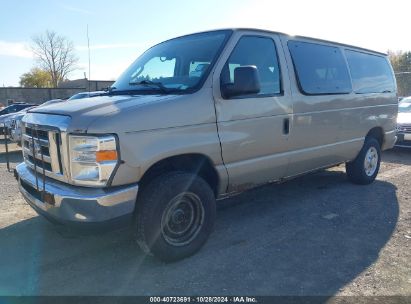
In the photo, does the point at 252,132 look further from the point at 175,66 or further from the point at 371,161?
the point at 371,161

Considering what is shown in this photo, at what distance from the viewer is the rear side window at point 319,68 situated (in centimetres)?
473

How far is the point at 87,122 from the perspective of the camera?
9.92ft

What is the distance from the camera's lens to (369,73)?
20.4ft

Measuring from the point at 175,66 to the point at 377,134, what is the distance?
415 cm

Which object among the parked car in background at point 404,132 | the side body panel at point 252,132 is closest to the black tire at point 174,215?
the side body panel at point 252,132

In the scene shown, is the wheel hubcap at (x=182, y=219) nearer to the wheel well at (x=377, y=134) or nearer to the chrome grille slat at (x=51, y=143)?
the chrome grille slat at (x=51, y=143)

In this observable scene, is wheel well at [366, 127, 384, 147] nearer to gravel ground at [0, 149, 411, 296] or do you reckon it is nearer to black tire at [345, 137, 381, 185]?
black tire at [345, 137, 381, 185]

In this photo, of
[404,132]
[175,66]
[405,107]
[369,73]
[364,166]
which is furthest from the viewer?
[405,107]

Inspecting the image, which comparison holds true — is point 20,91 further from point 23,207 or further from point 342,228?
point 342,228

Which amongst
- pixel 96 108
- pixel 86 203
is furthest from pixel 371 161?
pixel 86 203

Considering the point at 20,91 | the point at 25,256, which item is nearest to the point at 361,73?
the point at 25,256

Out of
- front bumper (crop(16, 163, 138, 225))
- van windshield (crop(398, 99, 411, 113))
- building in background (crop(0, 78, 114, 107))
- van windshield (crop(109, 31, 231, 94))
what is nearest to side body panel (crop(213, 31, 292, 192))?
van windshield (crop(109, 31, 231, 94))

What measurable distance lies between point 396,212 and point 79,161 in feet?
13.7

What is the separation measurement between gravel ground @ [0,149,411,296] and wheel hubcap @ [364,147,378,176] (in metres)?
0.96
